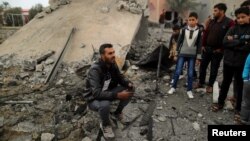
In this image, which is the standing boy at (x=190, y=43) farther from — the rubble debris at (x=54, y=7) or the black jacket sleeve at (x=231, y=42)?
the rubble debris at (x=54, y=7)

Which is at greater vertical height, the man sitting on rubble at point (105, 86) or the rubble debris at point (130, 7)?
the rubble debris at point (130, 7)

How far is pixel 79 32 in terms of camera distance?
883cm

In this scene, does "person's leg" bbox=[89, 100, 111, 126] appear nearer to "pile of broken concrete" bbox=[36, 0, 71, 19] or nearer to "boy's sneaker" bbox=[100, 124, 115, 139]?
"boy's sneaker" bbox=[100, 124, 115, 139]

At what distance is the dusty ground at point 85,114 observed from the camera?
426 centimetres

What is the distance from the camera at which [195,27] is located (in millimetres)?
5211

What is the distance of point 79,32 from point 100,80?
5183 mm

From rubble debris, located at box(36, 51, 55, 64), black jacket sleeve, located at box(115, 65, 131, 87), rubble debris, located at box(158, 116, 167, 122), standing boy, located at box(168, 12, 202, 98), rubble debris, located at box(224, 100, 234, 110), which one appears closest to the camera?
black jacket sleeve, located at box(115, 65, 131, 87)

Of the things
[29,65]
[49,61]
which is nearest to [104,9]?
[49,61]

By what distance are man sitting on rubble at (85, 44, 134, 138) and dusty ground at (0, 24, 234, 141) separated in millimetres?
459

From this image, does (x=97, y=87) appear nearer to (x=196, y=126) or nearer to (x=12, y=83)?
(x=196, y=126)

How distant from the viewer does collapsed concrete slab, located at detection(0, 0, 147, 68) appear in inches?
315

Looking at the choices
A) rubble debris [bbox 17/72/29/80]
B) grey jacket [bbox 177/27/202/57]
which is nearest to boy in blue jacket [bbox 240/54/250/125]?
grey jacket [bbox 177/27/202/57]

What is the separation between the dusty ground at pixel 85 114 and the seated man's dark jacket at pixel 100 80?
2.31ft

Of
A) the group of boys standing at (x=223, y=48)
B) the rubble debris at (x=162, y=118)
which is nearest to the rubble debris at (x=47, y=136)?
the rubble debris at (x=162, y=118)
